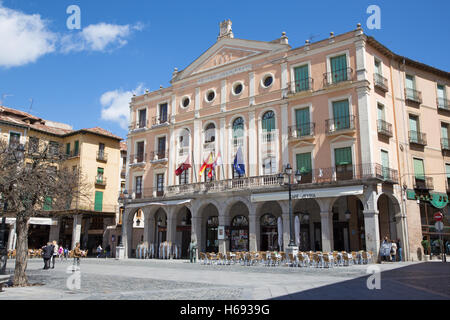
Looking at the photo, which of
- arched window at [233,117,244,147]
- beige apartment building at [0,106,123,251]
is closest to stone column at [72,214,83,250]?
beige apartment building at [0,106,123,251]

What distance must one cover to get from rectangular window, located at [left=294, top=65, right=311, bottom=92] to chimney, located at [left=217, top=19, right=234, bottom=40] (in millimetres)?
7017

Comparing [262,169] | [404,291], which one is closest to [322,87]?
[262,169]

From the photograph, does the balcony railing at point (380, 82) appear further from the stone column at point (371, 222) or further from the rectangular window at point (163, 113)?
the rectangular window at point (163, 113)

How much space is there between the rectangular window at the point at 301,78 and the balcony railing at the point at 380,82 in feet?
13.4

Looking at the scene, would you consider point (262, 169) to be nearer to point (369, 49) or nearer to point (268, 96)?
point (268, 96)

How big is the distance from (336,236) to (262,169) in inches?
252

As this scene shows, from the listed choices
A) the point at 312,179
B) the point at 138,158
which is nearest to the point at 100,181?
the point at 138,158

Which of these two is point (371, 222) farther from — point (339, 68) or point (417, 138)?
point (339, 68)

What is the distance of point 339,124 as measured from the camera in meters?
25.2

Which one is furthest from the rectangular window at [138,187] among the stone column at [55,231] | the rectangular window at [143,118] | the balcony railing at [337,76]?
the balcony railing at [337,76]

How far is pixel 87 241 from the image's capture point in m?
41.8

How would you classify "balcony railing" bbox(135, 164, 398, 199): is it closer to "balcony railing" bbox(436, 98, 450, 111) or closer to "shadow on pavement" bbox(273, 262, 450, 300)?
"balcony railing" bbox(436, 98, 450, 111)

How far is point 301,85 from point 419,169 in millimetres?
9445

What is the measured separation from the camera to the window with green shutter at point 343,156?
80.4ft
